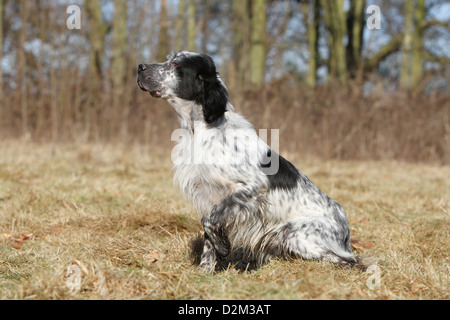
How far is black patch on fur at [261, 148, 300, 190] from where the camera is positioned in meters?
3.45

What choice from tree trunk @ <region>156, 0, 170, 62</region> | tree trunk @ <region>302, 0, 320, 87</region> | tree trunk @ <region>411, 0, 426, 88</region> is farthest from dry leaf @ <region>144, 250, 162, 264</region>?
tree trunk @ <region>411, 0, 426, 88</region>

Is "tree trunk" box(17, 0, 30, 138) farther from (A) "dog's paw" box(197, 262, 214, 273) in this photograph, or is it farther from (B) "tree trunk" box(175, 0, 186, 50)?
(A) "dog's paw" box(197, 262, 214, 273)

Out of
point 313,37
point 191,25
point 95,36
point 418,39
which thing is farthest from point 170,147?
point 418,39

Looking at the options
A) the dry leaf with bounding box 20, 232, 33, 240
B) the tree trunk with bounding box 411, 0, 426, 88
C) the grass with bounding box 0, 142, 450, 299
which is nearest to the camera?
the grass with bounding box 0, 142, 450, 299

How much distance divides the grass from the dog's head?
111 cm

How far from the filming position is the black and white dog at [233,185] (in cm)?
335

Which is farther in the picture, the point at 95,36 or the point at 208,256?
the point at 95,36

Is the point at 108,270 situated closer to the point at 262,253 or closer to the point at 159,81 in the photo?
the point at 262,253

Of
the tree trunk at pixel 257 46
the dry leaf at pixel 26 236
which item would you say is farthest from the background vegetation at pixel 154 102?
the dry leaf at pixel 26 236

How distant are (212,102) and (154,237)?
1.36 metres

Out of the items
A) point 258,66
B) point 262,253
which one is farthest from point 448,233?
point 258,66

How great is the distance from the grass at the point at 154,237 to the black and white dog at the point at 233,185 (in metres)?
0.21

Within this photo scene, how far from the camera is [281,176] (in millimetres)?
3490

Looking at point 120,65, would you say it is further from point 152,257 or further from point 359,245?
point 152,257
